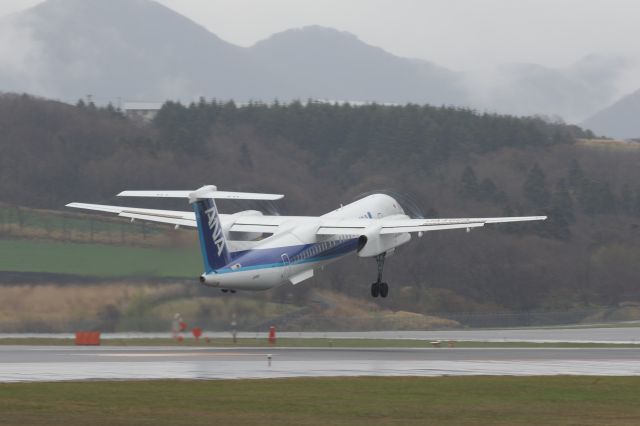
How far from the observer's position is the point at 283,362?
4953 cm

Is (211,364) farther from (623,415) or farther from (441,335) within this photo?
(441,335)

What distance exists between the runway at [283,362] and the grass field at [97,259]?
7.65 metres

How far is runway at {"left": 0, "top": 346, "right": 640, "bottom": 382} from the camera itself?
43031mm

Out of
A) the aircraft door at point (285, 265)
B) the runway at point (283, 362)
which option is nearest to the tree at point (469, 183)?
the runway at point (283, 362)

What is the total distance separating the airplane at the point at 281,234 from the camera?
169 ft

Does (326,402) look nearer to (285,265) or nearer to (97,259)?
(285,265)

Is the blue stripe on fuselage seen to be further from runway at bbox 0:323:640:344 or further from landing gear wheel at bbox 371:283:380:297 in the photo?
runway at bbox 0:323:640:344

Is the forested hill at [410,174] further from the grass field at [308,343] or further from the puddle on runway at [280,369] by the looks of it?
the puddle on runway at [280,369]

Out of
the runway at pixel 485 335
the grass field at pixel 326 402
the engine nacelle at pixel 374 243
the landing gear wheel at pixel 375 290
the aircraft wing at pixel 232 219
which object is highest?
the aircraft wing at pixel 232 219

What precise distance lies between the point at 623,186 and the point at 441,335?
6835cm

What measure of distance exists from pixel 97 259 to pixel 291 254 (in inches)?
905

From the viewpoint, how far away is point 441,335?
8262 centimetres

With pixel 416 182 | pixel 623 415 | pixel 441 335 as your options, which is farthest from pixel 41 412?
pixel 416 182

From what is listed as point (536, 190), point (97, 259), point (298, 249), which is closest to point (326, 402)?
point (298, 249)
